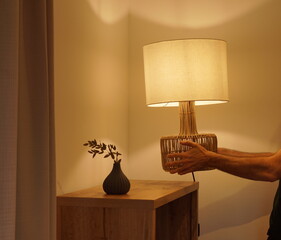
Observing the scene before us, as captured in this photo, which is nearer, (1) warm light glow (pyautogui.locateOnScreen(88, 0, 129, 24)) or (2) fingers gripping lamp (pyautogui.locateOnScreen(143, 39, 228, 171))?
(2) fingers gripping lamp (pyautogui.locateOnScreen(143, 39, 228, 171))

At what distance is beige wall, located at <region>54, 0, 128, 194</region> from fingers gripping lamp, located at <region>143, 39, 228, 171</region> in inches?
12.2

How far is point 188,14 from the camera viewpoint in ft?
8.51

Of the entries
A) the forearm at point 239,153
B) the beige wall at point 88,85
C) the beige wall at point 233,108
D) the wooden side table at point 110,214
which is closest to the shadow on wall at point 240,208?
the beige wall at point 233,108

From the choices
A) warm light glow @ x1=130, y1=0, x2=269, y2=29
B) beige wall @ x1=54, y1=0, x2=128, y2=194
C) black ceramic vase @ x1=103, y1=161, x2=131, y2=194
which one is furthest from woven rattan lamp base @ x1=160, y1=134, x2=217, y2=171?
warm light glow @ x1=130, y1=0, x2=269, y2=29

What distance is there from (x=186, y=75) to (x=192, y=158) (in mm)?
331

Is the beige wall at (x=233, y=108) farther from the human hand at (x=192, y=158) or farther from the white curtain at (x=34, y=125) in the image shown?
the white curtain at (x=34, y=125)

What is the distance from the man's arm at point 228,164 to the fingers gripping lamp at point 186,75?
2.4 inches

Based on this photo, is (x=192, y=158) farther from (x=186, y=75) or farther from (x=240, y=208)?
(x=240, y=208)

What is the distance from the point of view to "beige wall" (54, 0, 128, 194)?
190 cm

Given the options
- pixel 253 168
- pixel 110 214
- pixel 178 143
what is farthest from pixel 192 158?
pixel 110 214

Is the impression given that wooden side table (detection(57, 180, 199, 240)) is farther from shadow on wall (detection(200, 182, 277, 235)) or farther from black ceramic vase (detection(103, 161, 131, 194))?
shadow on wall (detection(200, 182, 277, 235))

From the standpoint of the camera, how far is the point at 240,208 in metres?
2.50

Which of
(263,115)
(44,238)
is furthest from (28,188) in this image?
(263,115)

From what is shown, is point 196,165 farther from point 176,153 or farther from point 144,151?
point 144,151
